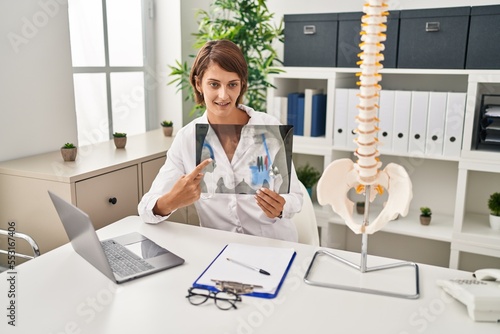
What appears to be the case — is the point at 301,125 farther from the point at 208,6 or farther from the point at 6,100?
the point at 6,100

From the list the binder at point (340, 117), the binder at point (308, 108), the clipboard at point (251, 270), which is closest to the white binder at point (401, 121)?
the binder at point (340, 117)

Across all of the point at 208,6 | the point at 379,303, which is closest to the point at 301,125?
the point at 208,6

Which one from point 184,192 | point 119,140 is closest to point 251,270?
point 184,192

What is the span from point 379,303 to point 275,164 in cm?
55

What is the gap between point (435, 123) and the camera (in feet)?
7.72

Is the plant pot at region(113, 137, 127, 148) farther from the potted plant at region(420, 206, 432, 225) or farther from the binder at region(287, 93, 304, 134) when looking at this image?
the potted plant at region(420, 206, 432, 225)

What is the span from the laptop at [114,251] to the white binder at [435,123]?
5.26 feet

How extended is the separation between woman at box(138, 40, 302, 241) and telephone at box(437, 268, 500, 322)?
0.61 metres

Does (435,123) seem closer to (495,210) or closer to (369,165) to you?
(495,210)

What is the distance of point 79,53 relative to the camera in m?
2.58

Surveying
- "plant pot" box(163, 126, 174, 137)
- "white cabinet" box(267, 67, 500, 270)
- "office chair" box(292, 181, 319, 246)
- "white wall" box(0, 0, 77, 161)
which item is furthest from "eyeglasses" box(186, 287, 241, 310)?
"plant pot" box(163, 126, 174, 137)

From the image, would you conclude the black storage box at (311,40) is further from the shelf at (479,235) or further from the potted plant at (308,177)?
the shelf at (479,235)

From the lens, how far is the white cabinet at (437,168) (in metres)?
2.28

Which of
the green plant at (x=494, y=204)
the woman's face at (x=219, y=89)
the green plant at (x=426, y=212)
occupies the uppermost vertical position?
the woman's face at (x=219, y=89)
